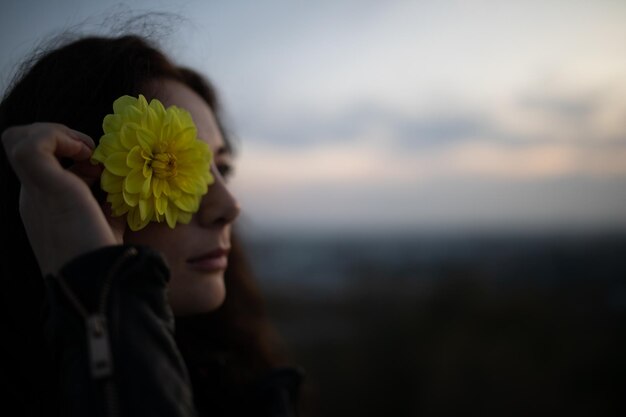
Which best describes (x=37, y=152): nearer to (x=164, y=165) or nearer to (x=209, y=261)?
(x=164, y=165)

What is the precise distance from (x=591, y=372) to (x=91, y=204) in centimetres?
489

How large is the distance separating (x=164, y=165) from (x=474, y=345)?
4189mm

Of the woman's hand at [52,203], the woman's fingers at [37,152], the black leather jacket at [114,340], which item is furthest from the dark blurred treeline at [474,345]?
the woman's fingers at [37,152]

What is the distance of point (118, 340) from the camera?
3.33ft

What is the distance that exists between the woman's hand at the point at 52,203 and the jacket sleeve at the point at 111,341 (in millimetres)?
69

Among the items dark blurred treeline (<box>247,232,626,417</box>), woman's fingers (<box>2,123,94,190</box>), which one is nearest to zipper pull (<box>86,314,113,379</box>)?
woman's fingers (<box>2,123,94,190</box>)

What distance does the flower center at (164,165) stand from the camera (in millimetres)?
1377

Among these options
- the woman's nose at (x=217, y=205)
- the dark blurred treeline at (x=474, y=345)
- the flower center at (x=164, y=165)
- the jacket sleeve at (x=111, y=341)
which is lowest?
the dark blurred treeline at (x=474, y=345)

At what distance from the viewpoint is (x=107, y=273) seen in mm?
1033

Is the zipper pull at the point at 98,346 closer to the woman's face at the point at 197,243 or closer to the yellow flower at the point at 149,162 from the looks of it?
the yellow flower at the point at 149,162

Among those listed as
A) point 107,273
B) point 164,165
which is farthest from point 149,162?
point 107,273

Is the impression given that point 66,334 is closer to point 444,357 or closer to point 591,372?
point 444,357

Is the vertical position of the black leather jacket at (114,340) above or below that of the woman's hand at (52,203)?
below

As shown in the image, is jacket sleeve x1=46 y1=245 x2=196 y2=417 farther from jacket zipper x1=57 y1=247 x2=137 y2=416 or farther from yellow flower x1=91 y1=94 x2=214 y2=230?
yellow flower x1=91 y1=94 x2=214 y2=230
